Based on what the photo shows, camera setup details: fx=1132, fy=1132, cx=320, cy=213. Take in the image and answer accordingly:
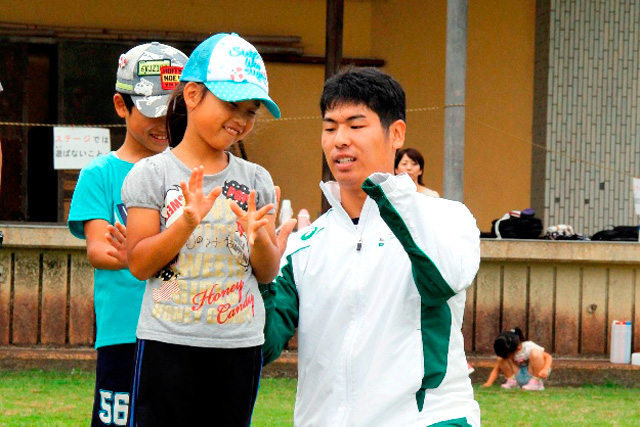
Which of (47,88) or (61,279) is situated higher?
(47,88)

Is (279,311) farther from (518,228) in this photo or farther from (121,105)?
(518,228)

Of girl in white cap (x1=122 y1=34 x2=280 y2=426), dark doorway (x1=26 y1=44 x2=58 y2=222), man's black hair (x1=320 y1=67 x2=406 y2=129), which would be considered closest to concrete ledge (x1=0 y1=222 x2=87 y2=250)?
dark doorway (x1=26 y1=44 x2=58 y2=222)

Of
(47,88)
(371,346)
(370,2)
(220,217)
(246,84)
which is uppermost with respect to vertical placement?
(370,2)

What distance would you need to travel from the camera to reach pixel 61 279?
9.38 m

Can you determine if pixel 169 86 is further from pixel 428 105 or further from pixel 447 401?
pixel 428 105

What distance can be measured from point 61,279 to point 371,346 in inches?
266

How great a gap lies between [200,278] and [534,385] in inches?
270

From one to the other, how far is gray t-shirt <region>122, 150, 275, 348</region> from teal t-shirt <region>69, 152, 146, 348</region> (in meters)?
0.45

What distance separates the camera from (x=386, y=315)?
304 cm

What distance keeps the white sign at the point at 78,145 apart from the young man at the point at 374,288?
22.2ft

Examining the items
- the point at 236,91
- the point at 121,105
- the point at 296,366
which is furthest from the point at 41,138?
the point at 236,91

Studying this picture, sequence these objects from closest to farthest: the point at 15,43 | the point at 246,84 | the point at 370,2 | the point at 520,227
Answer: the point at 246,84, the point at 520,227, the point at 15,43, the point at 370,2

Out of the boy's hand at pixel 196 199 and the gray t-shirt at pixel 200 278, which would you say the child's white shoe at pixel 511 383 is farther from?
the boy's hand at pixel 196 199

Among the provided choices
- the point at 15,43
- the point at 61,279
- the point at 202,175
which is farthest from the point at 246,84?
the point at 15,43
